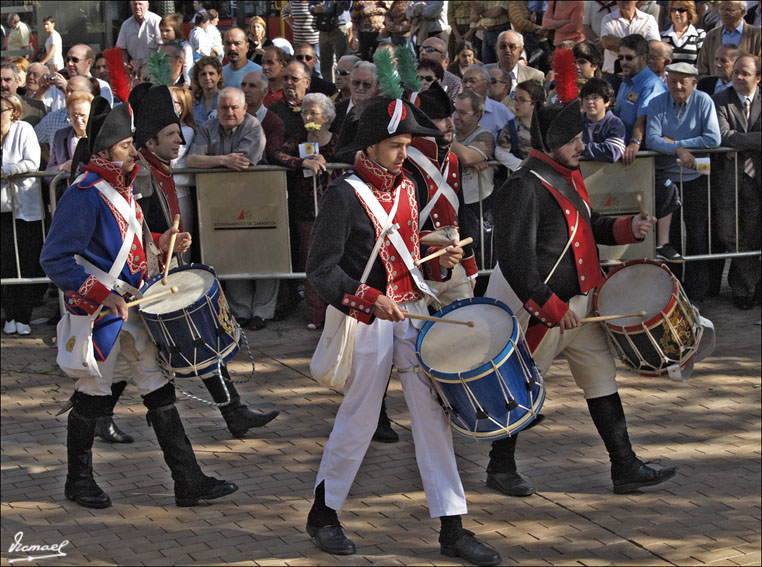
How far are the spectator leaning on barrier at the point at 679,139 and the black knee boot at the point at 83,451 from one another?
5200 millimetres

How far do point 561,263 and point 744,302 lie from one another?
14.3 feet

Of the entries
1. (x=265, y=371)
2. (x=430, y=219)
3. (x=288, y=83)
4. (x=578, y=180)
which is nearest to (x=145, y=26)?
(x=288, y=83)

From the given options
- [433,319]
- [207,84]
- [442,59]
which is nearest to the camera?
[433,319]

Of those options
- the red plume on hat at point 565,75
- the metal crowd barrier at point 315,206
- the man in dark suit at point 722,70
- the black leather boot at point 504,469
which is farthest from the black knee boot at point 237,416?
the man in dark suit at point 722,70

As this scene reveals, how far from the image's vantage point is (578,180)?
6016 millimetres

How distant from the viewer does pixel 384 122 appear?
5.30 meters

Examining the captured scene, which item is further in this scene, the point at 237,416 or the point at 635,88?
the point at 635,88

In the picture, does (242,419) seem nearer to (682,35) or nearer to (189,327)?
(189,327)

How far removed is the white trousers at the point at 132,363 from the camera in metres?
6.02

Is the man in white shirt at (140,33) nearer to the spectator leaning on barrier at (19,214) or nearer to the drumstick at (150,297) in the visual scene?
the spectator leaning on barrier at (19,214)

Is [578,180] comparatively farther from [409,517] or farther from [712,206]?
[712,206]

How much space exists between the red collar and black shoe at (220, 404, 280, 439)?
7.51 feet

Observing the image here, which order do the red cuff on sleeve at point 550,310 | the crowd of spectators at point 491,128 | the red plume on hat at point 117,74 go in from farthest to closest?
the crowd of spectators at point 491,128, the red plume on hat at point 117,74, the red cuff on sleeve at point 550,310

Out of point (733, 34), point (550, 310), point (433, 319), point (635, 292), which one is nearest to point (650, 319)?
point (635, 292)
